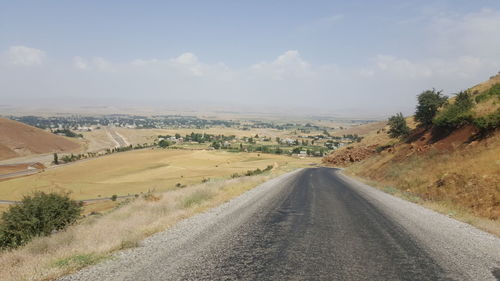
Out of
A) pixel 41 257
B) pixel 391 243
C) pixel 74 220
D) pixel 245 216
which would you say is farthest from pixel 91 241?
pixel 74 220

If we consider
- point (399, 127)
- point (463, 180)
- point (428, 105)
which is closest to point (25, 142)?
point (399, 127)

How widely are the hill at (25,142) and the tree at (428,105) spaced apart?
12625cm

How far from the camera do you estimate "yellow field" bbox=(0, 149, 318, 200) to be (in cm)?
6134

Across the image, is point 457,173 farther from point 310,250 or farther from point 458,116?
point 310,250

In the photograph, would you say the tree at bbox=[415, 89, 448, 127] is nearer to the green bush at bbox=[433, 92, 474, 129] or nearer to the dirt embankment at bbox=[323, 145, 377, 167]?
the green bush at bbox=[433, 92, 474, 129]

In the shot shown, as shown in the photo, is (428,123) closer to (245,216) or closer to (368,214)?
(368,214)

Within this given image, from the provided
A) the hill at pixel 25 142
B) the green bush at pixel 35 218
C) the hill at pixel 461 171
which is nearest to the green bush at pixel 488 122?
the hill at pixel 461 171

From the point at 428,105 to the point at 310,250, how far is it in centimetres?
4098

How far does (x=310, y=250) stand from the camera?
26.6ft

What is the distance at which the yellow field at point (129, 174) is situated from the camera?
6134 centimetres

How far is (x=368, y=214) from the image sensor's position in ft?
42.8

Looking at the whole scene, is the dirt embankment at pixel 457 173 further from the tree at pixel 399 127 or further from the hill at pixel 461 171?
the tree at pixel 399 127

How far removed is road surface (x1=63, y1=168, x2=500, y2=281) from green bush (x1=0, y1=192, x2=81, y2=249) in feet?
31.7

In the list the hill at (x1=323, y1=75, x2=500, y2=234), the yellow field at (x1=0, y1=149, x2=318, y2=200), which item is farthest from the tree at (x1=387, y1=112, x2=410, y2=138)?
the yellow field at (x1=0, y1=149, x2=318, y2=200)
